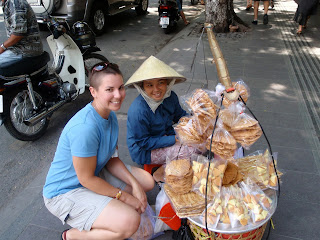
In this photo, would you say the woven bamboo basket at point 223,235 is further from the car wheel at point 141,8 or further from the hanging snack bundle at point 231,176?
the car wheel at point 141,8

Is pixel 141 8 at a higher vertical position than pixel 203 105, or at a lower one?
lower

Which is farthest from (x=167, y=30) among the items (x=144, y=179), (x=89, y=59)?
(x=144, y=179)

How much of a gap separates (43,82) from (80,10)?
365 centimetres

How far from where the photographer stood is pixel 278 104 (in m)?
3.92

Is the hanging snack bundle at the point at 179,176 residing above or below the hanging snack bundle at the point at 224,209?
above

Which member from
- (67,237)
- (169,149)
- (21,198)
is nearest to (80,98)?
(21,198)

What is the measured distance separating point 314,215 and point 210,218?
44.2 inches

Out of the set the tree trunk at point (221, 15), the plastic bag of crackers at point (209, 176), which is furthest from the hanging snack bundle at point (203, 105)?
the tree trunk at point (221, 15)

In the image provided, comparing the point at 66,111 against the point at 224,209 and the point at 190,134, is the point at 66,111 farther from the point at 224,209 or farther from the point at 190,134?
the point at 224,209

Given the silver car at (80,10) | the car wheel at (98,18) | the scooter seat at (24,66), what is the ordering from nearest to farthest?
the scooter seat at (24,66)
the silver car at (80,10)
the car wheel at (98,18)

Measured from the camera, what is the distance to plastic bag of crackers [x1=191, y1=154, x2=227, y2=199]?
5.41 feet

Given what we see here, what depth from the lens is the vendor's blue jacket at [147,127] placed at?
7.27ft

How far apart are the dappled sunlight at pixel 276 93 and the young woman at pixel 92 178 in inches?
116

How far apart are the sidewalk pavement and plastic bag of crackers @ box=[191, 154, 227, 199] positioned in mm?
620
